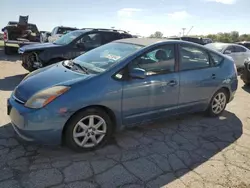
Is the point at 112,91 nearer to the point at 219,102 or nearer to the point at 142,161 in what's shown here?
the point at 142,161

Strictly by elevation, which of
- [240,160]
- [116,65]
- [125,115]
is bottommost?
[240,160]

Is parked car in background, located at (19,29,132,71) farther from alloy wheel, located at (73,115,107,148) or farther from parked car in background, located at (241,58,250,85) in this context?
parked car in background, located at (241,58,250,85)

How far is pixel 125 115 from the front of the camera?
367 cm

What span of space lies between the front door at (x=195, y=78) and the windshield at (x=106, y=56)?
0.93 m

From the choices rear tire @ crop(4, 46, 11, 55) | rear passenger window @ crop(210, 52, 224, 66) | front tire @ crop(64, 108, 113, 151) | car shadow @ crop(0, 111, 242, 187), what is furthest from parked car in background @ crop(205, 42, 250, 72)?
rear tire @ crop(4, 46, 11, 55)

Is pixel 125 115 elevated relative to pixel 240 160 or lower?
elevated

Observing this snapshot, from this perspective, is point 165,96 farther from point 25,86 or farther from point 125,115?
point 25,86

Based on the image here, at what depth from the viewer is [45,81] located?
3477 millimetres

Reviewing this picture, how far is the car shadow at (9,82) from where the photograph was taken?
6469mm

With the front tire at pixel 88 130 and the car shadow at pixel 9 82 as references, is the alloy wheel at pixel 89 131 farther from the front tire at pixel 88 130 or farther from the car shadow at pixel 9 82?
the car shadow at pixel 9 82

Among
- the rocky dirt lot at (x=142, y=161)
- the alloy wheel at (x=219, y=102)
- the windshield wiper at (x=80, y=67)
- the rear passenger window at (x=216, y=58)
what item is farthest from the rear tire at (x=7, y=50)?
the alloy wheel at (x=219, y=102)

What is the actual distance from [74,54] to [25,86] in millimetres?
4249

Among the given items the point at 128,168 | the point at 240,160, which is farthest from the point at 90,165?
the point at 240,160

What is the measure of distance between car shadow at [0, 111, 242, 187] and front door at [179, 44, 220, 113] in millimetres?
437
